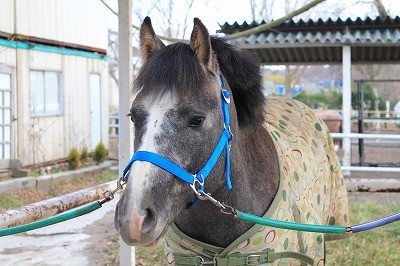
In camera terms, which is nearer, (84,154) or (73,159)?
(73,159)

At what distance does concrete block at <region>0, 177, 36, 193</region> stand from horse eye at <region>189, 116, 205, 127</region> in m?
7.67

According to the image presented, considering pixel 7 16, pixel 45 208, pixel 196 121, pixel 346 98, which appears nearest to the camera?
pixel 196 121

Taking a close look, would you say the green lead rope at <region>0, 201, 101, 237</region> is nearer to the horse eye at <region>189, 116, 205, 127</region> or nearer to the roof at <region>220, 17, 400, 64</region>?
the horse eye at <region>189, 116, 205, 127</region>

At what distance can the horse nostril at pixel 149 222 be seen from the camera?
2.01m

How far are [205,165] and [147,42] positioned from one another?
2.28 ft

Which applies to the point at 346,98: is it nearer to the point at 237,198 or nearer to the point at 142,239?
the point at 237,198

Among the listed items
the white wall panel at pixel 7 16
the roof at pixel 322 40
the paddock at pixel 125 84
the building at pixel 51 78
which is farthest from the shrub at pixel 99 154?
the paddock at pixel 125 84

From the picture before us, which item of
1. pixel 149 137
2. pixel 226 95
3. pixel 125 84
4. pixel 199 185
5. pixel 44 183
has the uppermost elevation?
pixel 125 84

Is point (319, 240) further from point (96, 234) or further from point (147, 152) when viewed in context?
point (96, 234)

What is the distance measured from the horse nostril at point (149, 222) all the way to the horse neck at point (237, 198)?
45 cm

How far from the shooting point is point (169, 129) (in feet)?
7.27

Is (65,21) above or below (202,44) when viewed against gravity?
above

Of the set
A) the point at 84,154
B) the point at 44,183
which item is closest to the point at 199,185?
the point at 44,183

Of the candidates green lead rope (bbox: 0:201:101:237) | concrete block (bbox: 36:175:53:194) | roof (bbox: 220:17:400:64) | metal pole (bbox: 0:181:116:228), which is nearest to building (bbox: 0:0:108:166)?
concrete block (bbox: 36:175:53:194)
